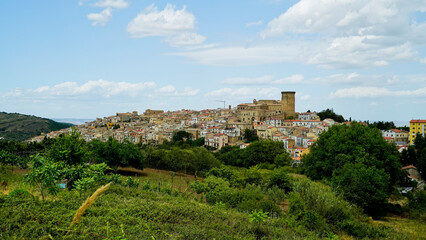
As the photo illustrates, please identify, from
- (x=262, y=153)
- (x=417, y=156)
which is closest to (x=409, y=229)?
(x=262, y=153)

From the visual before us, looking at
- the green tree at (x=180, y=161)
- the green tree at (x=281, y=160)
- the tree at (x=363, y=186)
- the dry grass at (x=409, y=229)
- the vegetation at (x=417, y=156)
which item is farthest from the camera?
the vegetation at (x=417, y=156)

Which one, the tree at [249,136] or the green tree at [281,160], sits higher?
the tree at [249,136]

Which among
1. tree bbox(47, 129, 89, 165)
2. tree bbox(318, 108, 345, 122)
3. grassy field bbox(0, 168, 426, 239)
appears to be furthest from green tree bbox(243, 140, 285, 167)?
tree bbox(318, 108, 345, 122)

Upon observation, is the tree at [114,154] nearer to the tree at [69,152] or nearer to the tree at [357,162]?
the tree at [69,152]

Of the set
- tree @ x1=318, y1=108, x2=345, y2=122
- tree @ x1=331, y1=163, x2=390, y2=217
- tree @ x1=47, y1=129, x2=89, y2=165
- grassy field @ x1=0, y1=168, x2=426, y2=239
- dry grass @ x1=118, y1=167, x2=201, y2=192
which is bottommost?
dry grass @ x1=118, y1=167, x2=201, y2=192

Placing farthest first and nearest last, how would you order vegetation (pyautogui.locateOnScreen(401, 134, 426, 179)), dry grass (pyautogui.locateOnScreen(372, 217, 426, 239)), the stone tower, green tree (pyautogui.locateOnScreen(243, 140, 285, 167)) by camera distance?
the stone tower
vegetation (pyautogui.locateOnScreen(401, 134, 426, 179))
green tree (pyautogui.locateOnScreen(243, 140, 285, 167))
dry grass (pyautogui.locateOnScreen(372, 217, 426, 239))

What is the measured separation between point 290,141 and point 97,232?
5444 centimetres

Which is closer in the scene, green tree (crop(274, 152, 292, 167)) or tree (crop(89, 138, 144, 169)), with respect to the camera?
tree (crop(89, 138, 144, 169))

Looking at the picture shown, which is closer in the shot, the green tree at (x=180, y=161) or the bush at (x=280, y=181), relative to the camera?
the bush at (x=280, y=181)

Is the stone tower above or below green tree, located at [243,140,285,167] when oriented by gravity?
above

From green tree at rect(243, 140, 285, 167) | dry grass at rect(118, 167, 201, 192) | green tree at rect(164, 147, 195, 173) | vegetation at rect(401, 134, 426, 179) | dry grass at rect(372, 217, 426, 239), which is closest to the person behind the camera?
dry grass at rect(372, 217, 426, 239)

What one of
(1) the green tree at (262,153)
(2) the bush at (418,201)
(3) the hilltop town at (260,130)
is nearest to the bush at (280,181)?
(2) the bush at (418,201)

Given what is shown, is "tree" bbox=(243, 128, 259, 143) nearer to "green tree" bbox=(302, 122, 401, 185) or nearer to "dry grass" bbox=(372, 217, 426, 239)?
"green tree" bbox=(302, 122, 401, 185)

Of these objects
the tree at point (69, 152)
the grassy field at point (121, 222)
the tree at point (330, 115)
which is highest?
the tree at point (330, 115)
